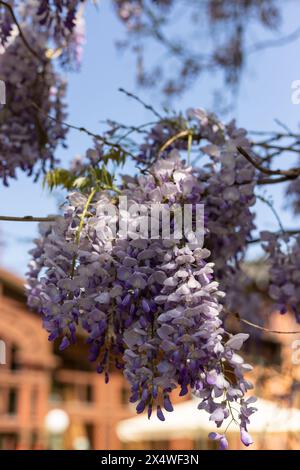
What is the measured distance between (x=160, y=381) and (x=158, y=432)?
12.6 meters

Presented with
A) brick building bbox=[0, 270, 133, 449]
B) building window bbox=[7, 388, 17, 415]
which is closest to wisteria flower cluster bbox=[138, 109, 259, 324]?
brick building bbox=[0, 270, 133, 449]

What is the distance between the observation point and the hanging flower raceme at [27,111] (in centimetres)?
287

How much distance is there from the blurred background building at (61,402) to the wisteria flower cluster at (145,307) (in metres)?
11.2

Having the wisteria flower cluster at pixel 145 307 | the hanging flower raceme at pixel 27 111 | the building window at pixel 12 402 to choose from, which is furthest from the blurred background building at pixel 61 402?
the wisteria flower cluster at pixel 145 307

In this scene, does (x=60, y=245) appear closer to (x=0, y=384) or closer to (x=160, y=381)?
(x=160, y=381)

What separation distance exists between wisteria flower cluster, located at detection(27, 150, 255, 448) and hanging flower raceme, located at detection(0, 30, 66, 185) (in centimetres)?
89

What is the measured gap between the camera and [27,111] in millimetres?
2982

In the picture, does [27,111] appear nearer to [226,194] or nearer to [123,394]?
[226,194]

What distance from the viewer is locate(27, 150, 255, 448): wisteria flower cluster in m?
1.73

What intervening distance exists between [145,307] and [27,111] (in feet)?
5.02

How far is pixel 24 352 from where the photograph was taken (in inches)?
630

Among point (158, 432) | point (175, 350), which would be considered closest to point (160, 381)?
point (175, 350)

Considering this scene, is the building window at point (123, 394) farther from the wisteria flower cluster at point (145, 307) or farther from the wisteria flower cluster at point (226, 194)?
the wisteria flower cluster at point (145, 307)

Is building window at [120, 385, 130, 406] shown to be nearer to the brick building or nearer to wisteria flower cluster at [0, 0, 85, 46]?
the brick building
